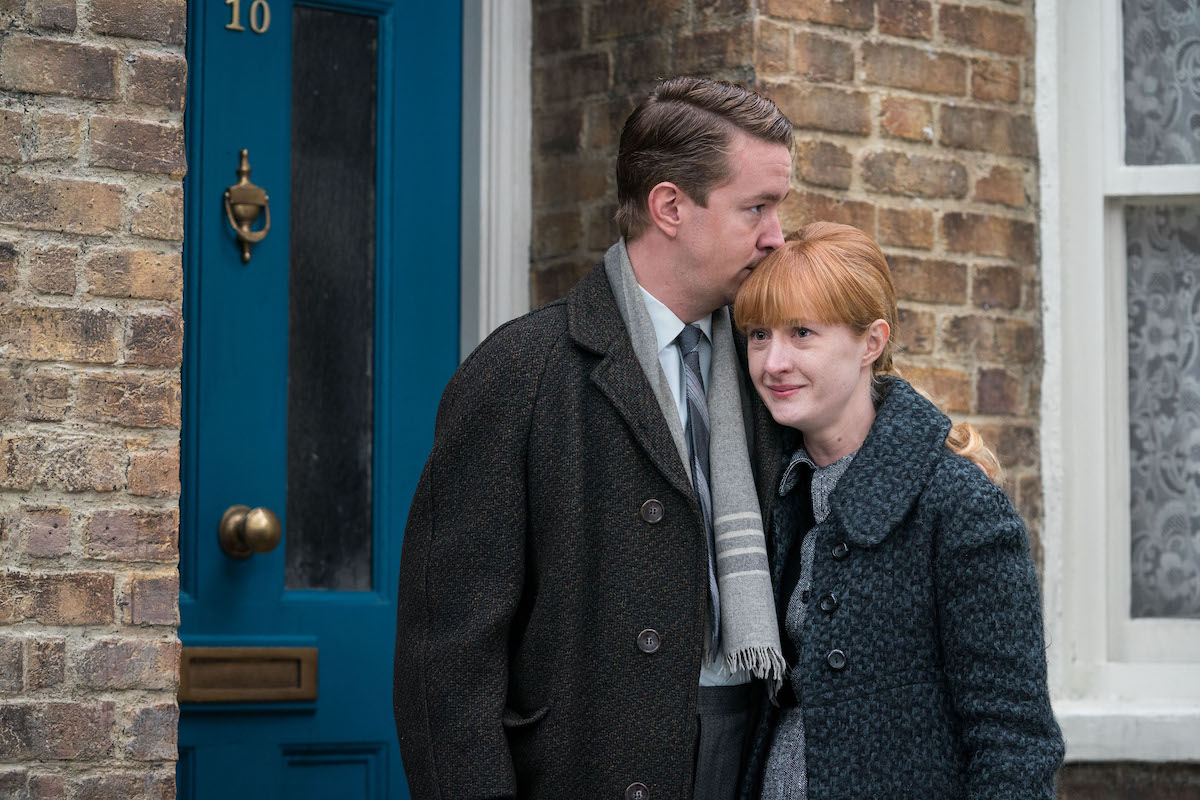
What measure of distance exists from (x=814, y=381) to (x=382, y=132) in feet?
5.34

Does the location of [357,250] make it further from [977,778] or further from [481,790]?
[977,778]

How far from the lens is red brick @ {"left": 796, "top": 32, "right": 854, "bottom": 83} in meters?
3.76

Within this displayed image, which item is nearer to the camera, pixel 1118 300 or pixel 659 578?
pixel 659 578

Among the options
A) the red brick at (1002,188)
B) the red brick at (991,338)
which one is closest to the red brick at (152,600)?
the red brick at (991,338)

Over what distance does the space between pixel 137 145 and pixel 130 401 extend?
48cm

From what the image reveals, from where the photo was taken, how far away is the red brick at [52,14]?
296 cm

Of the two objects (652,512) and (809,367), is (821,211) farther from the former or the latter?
(652,512)

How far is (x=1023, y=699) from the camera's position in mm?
2471

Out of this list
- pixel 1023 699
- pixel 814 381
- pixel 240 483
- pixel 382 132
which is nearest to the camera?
pixel 1023 699

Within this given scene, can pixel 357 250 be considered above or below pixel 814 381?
above

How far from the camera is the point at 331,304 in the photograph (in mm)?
3793

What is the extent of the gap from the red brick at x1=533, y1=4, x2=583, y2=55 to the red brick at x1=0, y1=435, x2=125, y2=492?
1.67m

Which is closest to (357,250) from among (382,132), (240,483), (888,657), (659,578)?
(382,132)

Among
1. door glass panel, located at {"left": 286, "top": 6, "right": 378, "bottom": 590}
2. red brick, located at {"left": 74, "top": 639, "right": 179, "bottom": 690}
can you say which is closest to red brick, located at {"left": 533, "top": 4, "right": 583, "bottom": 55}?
door glass panel, located at {"left": 286, "top": 6, "right": 378, "bottom": 590}
